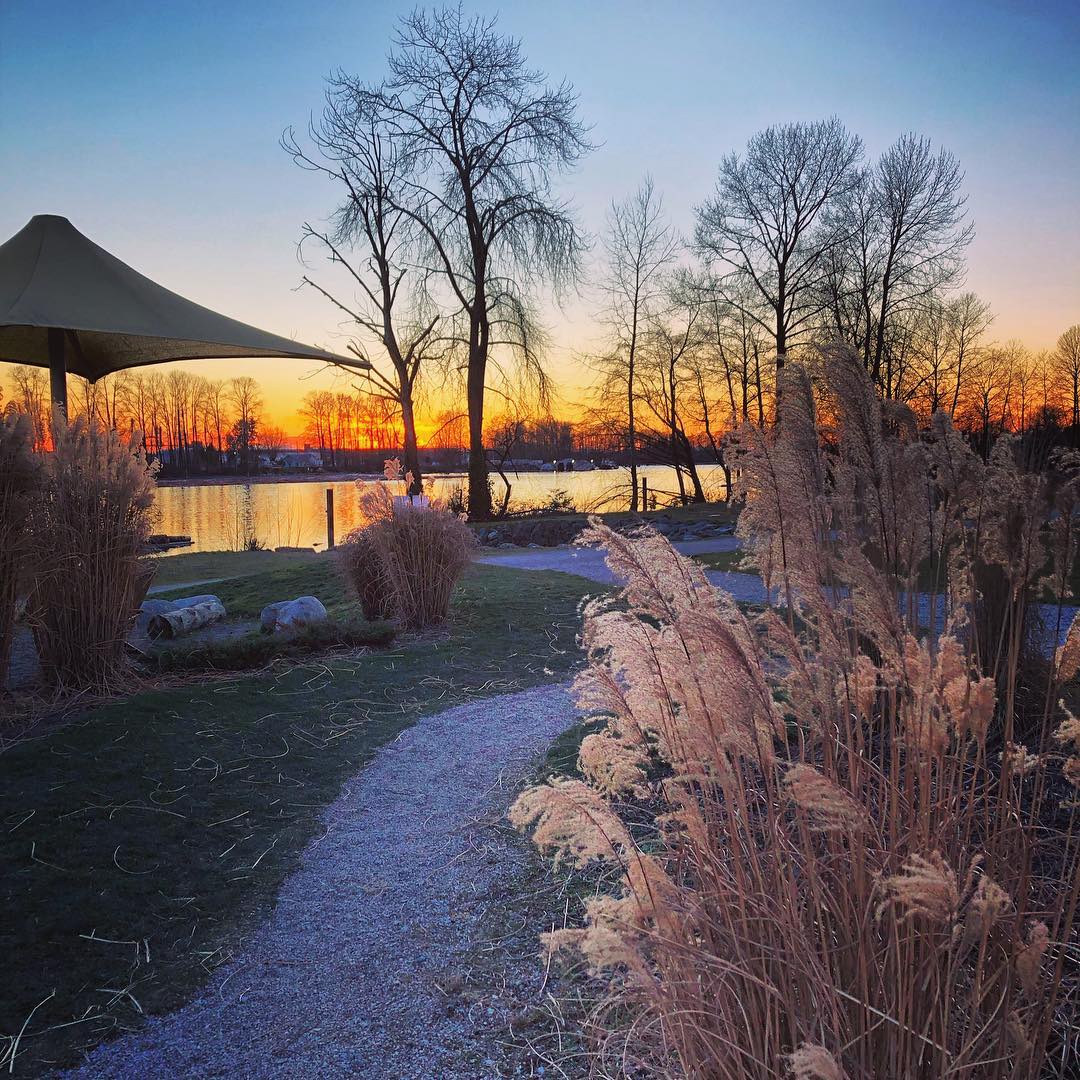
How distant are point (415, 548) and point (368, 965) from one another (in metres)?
4.60

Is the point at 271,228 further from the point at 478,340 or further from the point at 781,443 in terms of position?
the point at 781,443

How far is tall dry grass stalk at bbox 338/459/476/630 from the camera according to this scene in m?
6.66

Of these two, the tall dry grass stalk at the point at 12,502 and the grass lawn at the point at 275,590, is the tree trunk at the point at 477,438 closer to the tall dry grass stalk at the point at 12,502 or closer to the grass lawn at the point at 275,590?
the grass lawn at the point at 275,590

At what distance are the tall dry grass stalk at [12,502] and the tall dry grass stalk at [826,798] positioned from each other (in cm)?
380

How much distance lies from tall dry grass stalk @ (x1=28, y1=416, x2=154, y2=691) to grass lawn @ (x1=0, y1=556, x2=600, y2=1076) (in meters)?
0.46

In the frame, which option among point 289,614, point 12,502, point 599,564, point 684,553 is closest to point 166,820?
point 12,502

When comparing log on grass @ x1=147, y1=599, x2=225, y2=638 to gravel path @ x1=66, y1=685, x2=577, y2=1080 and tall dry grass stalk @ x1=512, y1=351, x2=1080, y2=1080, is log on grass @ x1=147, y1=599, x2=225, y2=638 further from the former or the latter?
tall dry grass stalk @ x1=512, y1=351, x2=1080, y2=1080

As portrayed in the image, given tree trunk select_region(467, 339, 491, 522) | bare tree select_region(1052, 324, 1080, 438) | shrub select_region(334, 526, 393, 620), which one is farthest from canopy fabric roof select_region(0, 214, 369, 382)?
bare tree select_region(1052, 324, 1080, 438)

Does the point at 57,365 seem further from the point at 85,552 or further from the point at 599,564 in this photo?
the point at 599,564

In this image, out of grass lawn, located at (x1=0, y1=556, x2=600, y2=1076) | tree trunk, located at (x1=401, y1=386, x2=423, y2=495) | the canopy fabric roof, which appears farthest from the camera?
tree trunk, located at (x1=401, y1=386, x2=423, y2=495)

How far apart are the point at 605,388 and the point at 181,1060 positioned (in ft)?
72.6

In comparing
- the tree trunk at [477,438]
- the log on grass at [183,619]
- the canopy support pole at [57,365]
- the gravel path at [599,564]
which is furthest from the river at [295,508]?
the canopy support pole at [57,365]

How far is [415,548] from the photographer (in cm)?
667

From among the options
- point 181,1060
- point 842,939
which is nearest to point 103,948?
point 181,1060
